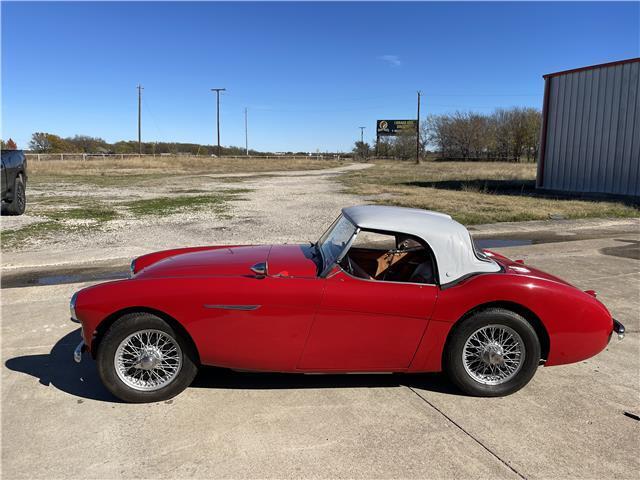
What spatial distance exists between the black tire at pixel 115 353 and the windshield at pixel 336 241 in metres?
1.12

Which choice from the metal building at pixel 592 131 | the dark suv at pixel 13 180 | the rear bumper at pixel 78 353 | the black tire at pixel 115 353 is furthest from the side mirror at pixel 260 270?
the metal building at pixel 592 131

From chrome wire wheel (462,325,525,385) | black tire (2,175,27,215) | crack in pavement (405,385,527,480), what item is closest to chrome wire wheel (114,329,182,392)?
crack in pavement (405,385,527,480)

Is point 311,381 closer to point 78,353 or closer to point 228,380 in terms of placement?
point 228,380

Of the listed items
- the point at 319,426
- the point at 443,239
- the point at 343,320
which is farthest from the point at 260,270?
the point at 443,239

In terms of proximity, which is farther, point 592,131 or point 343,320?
point 592,131

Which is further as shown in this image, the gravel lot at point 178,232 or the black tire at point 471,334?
the gravel lot at point 178,232

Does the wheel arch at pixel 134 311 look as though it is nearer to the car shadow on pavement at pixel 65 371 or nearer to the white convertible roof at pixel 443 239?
the car shadow on pavement at pixel 65 371

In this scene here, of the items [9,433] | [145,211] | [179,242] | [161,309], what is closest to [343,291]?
[161,309]

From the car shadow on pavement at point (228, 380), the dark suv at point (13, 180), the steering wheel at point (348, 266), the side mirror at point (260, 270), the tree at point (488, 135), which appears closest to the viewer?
the side mirror at point (260, 270)

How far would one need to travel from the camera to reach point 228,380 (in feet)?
11.9

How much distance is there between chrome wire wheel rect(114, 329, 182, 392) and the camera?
10.5 ft

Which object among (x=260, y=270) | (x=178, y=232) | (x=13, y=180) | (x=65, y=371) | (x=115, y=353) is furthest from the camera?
(x=13, y=180)

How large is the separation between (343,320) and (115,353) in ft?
5.05

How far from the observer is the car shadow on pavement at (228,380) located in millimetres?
3520
